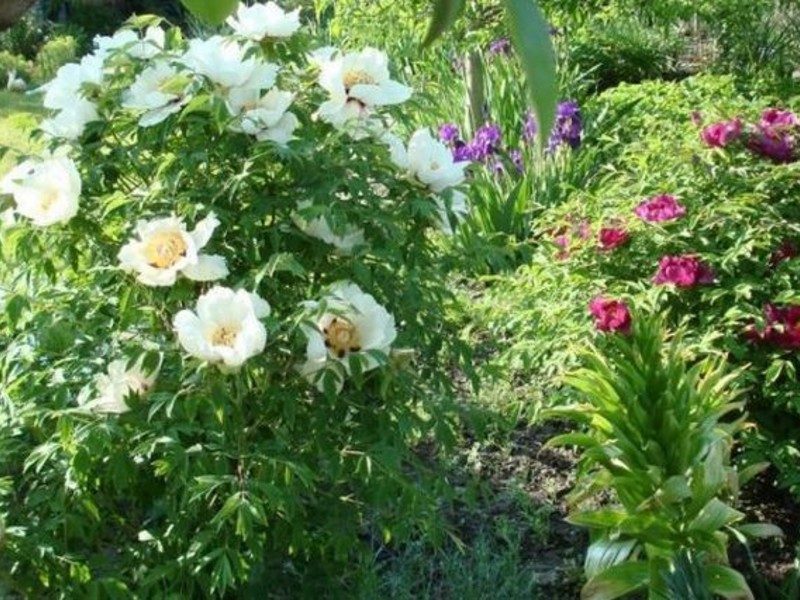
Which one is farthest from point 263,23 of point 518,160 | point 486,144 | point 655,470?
point 518,160

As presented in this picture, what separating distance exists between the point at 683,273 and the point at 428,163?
1369 mm

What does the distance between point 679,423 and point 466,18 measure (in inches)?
152

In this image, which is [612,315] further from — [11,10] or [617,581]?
[11,10]

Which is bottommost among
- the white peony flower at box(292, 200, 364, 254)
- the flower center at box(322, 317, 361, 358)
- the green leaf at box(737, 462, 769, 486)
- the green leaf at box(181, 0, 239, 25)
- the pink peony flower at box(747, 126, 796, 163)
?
the green leaf at box(737, 462, 769, 486)

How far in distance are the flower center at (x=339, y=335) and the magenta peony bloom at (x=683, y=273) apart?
161 cm

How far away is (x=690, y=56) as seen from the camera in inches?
441

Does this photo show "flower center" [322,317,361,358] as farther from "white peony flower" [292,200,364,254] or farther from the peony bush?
"white peony flower" [292,200,364,254]

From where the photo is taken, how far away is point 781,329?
12.0ft

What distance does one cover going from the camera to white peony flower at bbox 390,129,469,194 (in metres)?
2.71

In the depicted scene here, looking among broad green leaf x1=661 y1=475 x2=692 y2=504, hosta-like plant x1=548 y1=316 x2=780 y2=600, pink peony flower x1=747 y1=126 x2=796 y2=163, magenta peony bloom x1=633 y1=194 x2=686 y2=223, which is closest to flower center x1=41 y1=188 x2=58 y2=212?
hosta-like plant x1=548 y1=316 x2=780 y2=600

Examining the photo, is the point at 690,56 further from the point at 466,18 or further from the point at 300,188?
the point at 300,188

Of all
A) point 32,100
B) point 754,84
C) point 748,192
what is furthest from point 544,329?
point 32,100

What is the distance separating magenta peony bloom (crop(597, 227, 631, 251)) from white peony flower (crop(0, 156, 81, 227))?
1964mm

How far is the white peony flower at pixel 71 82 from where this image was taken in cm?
268
